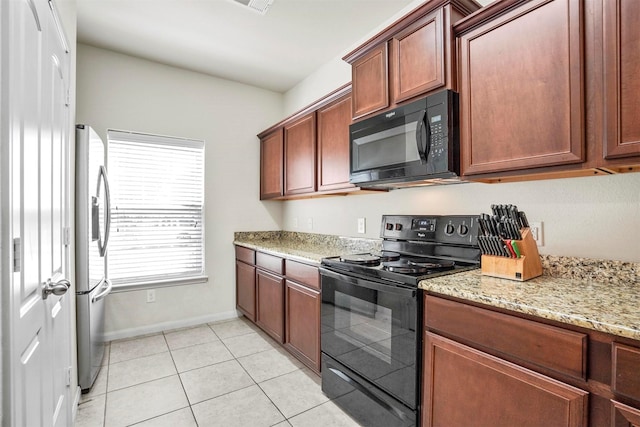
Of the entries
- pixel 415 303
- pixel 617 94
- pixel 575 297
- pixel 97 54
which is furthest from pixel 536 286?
pixel 97 54

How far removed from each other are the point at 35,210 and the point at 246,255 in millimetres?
2333

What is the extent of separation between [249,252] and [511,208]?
2514mm

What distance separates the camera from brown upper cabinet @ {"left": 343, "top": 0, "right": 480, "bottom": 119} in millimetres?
1654

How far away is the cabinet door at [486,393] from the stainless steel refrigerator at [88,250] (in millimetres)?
2181

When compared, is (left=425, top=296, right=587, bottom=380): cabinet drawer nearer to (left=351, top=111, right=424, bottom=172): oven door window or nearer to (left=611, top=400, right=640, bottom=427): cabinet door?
(left=611, top=400, right=640, bottom=427): cabinet door

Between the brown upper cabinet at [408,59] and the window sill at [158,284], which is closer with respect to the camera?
→ the brown upper cabinet at [408,59]

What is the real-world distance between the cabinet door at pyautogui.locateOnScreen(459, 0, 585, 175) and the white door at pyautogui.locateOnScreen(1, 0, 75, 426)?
178 centimetres

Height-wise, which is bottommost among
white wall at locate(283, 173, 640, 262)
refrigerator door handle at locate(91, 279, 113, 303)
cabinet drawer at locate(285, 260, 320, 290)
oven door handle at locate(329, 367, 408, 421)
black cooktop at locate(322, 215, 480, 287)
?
oven door handle at locate(329, 367, 408, 421)

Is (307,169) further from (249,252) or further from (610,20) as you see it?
(610,20)

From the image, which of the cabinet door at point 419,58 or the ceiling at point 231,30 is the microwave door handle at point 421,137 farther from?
the ceiling at point 231,30

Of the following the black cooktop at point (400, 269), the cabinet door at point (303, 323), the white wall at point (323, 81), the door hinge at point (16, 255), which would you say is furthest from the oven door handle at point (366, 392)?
the white wall at point (323, 81)

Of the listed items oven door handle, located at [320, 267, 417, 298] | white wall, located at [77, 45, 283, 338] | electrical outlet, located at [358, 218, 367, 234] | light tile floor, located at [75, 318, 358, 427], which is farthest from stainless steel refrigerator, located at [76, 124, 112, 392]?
electrical outlet, located at [358, 218, 367, 234]

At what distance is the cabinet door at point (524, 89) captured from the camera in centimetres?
128

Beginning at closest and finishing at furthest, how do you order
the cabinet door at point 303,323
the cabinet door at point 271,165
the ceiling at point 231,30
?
the cabinet door at point 303,323, the ceiling at point 231,30, the cabinet door at point 271,165
